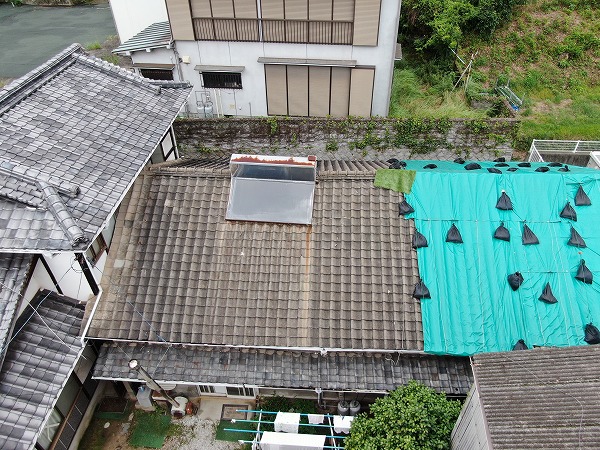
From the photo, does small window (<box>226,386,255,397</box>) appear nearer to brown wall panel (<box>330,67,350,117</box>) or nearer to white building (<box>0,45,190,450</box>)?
white building (<box>0,45,190,450</box>)

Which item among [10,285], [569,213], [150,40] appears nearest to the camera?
[10,285]

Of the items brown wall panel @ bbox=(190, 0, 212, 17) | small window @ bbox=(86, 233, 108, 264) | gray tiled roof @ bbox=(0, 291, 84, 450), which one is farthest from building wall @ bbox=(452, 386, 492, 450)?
brown wall panel @ bbox=(190, 0, 212, 17)

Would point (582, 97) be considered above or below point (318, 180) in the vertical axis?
above

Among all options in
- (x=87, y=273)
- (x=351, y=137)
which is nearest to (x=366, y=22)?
(x=351, y=137)

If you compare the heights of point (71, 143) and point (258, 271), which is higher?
point (71, 143)

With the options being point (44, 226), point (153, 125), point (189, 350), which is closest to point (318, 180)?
point (153, 125)

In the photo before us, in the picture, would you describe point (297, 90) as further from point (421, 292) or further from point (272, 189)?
point (421, 292)

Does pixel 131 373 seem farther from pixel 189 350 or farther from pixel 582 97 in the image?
pixel 582 97
